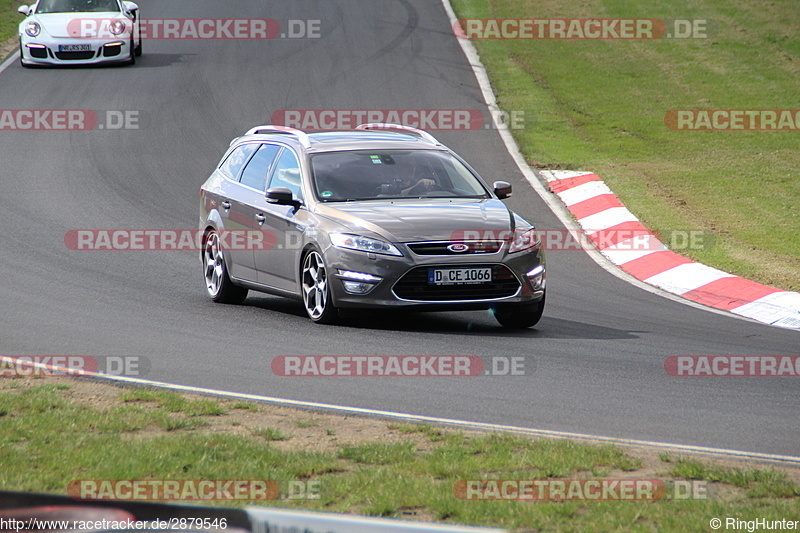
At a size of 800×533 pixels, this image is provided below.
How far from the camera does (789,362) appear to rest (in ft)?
27.6

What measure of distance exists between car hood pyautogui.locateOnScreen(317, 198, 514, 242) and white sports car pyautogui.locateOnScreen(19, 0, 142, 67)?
15.7 m

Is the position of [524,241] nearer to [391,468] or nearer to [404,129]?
[404,129]

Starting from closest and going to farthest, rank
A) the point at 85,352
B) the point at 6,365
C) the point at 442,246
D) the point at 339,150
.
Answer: the point at 6,365 → the point at 85,352 → the point at 442,246 → the point at 339,150

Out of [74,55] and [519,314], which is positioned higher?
[74,55]

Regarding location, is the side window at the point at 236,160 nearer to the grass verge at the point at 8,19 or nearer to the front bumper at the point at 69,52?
the front bumper at the point at 69,52

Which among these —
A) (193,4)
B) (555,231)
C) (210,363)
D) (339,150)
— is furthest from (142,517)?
(193,4)

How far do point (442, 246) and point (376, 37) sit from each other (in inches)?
796

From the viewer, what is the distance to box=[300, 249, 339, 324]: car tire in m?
9.39

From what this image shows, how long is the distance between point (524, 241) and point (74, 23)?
55.1 feet

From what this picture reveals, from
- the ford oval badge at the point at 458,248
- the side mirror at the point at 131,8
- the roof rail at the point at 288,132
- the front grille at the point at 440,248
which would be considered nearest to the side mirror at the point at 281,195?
the roof rail at the point at 288,132

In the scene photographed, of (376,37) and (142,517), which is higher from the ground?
(376,37)

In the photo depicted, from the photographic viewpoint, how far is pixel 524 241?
31.1 ft

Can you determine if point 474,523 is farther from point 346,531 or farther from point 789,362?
point 789,362

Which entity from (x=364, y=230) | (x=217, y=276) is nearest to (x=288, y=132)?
(x=217, y=276)
